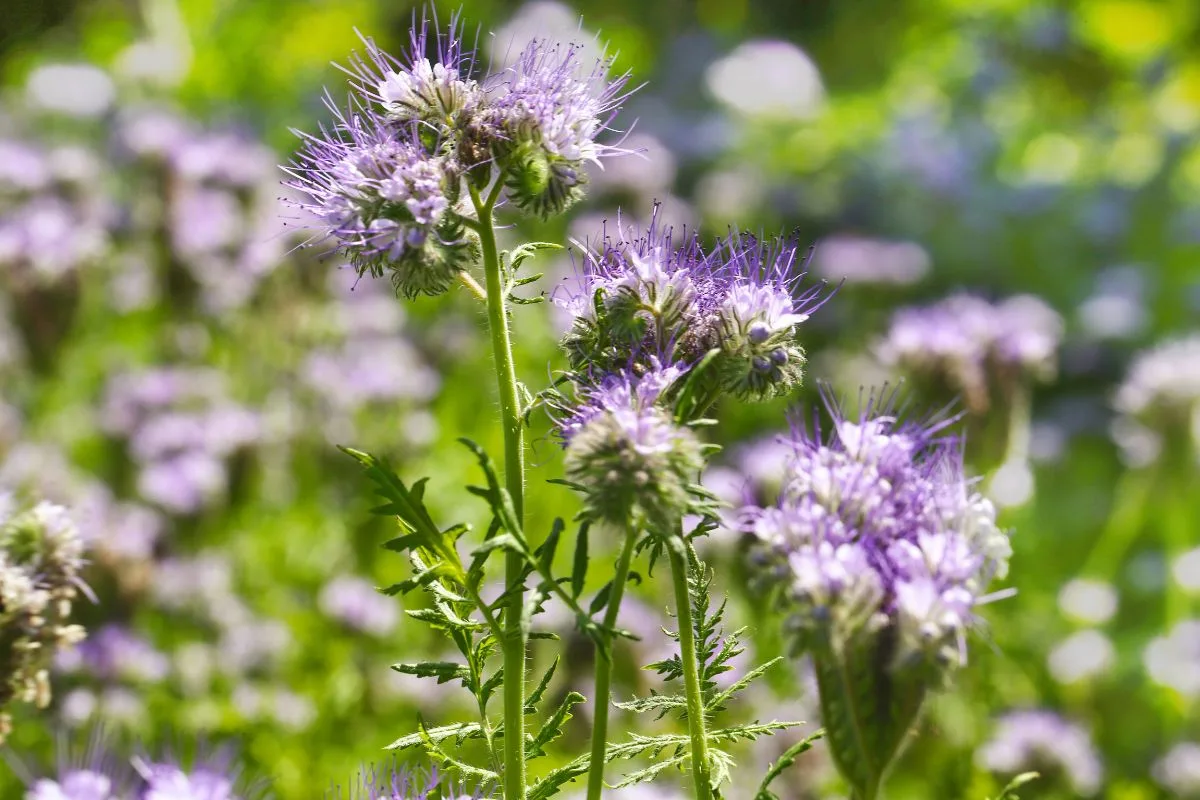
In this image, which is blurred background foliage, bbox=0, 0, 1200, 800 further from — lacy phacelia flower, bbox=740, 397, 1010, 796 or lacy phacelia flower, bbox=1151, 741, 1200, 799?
lacy phacelia flower, bbox=740, 397, 1010, 796

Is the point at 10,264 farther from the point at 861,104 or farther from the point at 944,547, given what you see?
the point at 861,104

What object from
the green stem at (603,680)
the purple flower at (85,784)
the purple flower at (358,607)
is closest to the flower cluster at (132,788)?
the purple flower at (85,784)

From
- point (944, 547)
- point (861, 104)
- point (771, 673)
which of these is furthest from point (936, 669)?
point (861, 104)

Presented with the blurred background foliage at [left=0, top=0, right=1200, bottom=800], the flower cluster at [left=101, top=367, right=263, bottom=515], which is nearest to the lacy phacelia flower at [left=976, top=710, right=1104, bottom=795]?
the blurred background foliage at [left=0, top=0, right=1200, bottom=800]

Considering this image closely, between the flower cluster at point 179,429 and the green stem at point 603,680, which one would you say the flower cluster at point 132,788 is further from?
the flower cluster at point 179,429

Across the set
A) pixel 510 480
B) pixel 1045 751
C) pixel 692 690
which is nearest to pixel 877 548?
pixel 692 690
